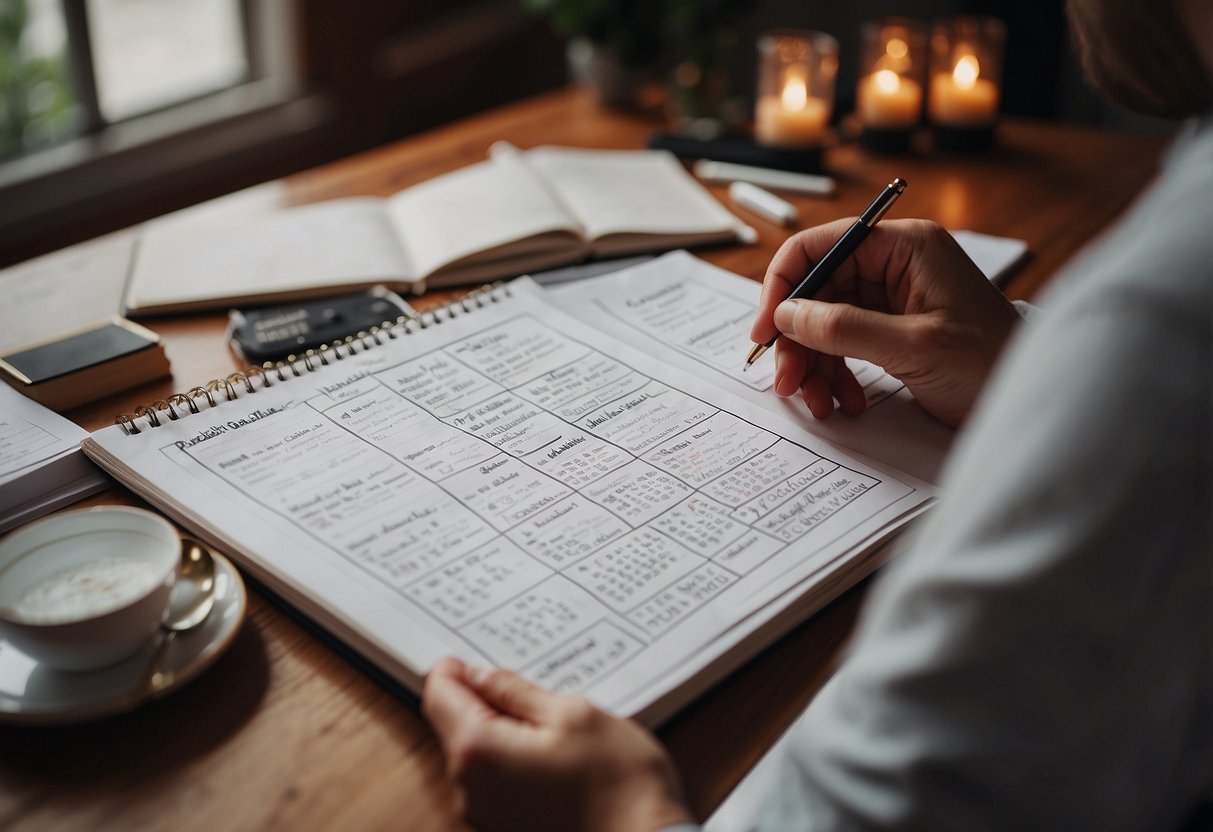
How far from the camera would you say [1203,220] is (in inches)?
15.1

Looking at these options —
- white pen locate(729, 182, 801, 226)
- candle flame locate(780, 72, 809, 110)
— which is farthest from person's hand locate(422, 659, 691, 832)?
candle flame locate(780, 72, 809, 110)

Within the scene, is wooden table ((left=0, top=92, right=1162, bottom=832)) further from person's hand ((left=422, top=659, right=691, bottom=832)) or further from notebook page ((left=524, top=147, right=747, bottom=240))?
notebook page ((left=524, top=147, right=747, bottom=240))

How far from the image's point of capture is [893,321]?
0.76 m

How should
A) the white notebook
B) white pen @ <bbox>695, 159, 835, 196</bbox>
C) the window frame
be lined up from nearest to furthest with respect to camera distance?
1. the white notebook
2. white pen @ <bbox>695, 159, 835, 196</bbox>
3. the window frame

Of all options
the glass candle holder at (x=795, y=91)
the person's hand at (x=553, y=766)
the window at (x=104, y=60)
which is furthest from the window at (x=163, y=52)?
→ the person's hand at (x=553, y=766)

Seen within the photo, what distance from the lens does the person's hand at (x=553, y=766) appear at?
49 cm

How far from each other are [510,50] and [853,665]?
9.57 feet

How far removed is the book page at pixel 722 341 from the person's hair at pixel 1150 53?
0.28 metres

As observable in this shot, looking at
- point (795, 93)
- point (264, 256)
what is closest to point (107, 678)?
point (264, 256)

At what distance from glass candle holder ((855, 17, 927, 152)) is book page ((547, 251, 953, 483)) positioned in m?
0.54

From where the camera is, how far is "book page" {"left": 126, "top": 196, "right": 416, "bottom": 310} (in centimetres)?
102

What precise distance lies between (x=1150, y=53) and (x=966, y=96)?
37.1 inches

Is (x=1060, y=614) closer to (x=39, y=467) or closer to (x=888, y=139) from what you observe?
(x=39, y=467)

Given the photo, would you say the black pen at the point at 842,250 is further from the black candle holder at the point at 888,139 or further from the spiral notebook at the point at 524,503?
the black candle holder at the point at 888,139
